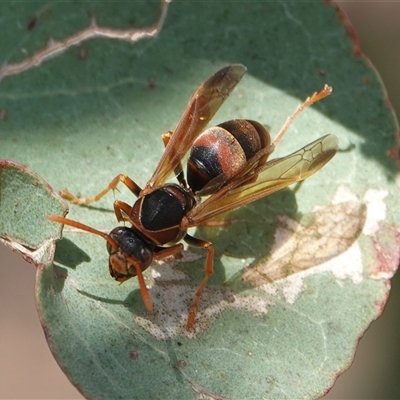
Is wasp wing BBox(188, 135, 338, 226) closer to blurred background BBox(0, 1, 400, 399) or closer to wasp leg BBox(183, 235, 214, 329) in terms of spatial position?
wasp leg BBox(183, 235, 214, 329)

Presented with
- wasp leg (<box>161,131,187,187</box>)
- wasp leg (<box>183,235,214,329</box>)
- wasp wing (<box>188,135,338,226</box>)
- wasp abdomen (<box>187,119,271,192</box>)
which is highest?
wasp leg (<box>161,131,187,187</box>)

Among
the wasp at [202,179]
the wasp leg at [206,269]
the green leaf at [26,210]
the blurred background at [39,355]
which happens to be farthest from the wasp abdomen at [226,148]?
the blurred background at [39,355]

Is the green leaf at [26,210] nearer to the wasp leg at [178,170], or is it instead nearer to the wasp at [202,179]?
the wasp at [202,179]

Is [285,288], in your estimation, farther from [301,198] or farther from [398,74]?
[398,74]

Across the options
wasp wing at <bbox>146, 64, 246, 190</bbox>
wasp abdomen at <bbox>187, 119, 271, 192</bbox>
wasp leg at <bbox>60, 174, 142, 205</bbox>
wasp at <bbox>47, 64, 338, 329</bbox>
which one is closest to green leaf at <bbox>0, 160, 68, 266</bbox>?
wasp at <bbox>47, 64, 338, 329</bbox>

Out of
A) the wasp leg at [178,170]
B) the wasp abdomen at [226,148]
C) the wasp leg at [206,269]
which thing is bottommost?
the wasp leg at [206,269]
